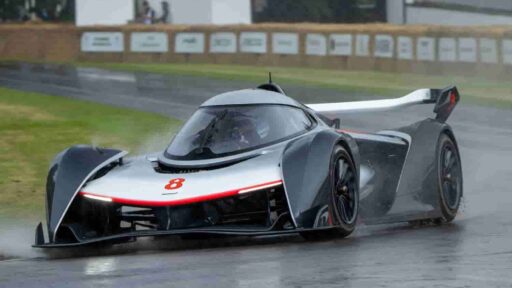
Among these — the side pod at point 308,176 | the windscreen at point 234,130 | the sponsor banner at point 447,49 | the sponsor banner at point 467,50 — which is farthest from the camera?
the sponsor banner at point 447,49

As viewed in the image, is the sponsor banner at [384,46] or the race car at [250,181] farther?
the sponsor banner at [384,46]

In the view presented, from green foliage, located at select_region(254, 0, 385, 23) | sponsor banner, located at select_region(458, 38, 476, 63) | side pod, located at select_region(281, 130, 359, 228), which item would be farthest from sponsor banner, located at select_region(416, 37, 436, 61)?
side pod, located at select_region(281, 130, 359, 228)

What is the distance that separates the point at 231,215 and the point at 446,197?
2.65 metres

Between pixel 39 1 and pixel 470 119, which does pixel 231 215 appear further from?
pixel 39 1

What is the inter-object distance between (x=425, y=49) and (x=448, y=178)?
2432cm

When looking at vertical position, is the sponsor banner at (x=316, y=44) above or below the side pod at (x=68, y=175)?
below

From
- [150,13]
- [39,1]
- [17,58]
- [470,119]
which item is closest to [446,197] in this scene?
[470,119]

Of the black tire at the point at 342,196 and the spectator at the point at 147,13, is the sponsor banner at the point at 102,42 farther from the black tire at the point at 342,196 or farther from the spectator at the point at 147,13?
the black tire at the point at 342,196

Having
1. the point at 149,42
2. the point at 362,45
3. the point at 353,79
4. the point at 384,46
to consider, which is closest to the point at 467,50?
the point at 353,79

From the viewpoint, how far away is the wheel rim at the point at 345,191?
10.1 m

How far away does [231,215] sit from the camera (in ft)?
32.7

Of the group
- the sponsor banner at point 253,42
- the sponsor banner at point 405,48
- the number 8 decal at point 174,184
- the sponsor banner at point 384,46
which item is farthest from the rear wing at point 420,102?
the sponsor banner at point 253,42

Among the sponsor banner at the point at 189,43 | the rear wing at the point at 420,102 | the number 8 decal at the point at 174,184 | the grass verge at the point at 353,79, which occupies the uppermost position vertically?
the rear wing at the point at 420,102

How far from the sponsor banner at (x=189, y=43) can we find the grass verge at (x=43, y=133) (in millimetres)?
12106
